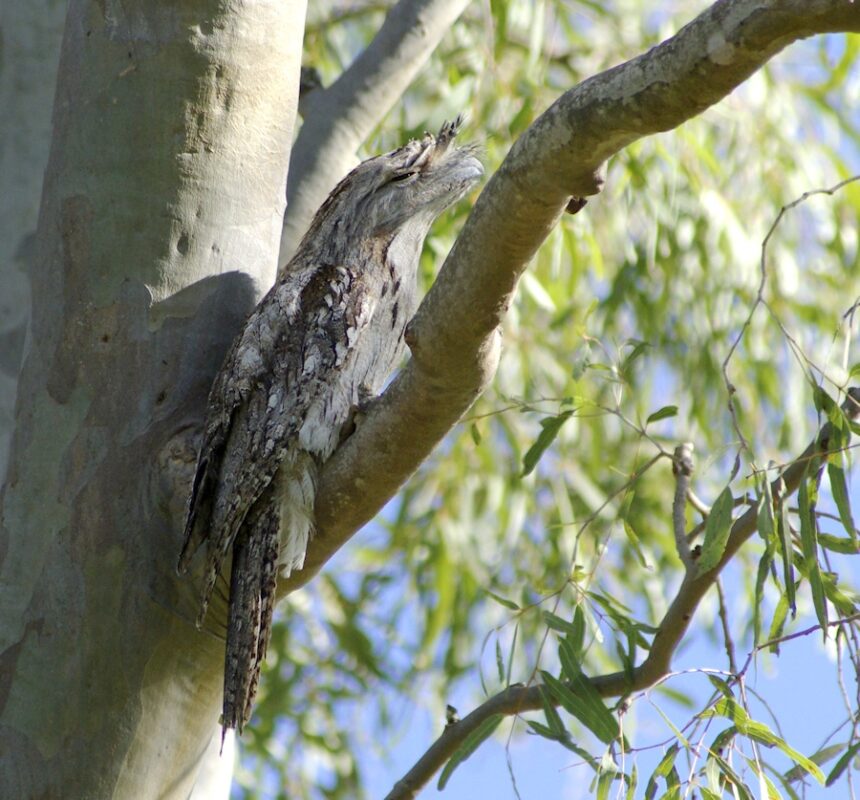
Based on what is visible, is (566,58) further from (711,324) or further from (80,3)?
(80,3)

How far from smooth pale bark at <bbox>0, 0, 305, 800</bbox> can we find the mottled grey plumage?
4 centimetres

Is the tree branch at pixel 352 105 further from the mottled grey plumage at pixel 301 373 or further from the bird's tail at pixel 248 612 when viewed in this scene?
the bird's tail at pixel 248 612

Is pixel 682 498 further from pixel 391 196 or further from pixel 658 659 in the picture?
pixel 391 196

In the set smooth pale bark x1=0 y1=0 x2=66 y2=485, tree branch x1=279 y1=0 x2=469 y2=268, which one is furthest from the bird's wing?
smooth pale bark x1=0 y1=0 x2=66 y2=485

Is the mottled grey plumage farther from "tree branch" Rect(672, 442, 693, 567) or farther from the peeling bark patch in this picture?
"tree branch" Rect(672, 442, 693, 567)

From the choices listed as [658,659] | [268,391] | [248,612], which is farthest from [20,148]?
[658,659]

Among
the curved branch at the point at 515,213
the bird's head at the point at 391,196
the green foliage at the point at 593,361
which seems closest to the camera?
the curved branch at the point at 515,213

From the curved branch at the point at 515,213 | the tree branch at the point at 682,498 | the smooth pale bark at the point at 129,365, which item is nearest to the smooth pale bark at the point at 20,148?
the smooth pale bark at the point at 129,365

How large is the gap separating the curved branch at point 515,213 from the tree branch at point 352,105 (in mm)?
767

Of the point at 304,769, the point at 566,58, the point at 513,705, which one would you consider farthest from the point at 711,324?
the point at 513,705

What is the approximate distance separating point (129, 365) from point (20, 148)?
0.69 m

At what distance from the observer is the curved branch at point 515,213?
47.4 inches

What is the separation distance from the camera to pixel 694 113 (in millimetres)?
1285

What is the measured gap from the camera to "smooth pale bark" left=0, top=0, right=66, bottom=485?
206 centimetres
